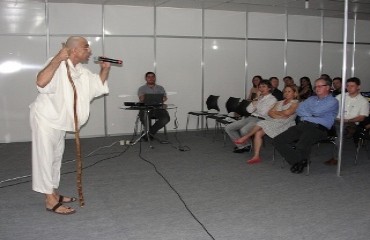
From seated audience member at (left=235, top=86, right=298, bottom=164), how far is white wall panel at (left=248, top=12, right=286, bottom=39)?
3.69m

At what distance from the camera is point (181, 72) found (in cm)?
824

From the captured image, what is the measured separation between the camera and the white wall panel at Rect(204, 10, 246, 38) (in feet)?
27.2

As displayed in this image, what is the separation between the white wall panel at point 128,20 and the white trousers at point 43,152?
15.6ft

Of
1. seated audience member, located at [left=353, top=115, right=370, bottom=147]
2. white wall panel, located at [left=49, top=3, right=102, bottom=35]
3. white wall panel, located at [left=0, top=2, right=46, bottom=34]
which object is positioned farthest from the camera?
white wall panel, located at [left=49, top=3, right=102, bottom=35]

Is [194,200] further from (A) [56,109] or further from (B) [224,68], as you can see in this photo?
(B) [224,68]

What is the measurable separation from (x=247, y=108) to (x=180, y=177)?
2.00m

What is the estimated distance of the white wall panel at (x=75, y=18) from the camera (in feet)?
23.6

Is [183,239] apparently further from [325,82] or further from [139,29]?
[139,29]

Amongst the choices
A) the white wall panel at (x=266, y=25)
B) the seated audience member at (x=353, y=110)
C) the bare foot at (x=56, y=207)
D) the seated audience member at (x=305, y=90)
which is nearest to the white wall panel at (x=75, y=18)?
the white wall panel at (x=266, y=25)

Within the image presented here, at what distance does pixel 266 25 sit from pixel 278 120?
4.16 m

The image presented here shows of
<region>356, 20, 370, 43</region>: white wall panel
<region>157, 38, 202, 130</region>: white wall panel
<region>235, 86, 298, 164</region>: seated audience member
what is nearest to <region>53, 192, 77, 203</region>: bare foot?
<region>235, 86, 298, 164</region>: seated audience member

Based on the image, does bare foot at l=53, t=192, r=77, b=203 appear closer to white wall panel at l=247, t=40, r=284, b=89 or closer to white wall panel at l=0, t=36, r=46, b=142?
white wall panel at l=0, t=36, r=46, b=142

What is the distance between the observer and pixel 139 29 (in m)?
7.81

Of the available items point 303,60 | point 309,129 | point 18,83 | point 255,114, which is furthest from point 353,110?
point 18,83
